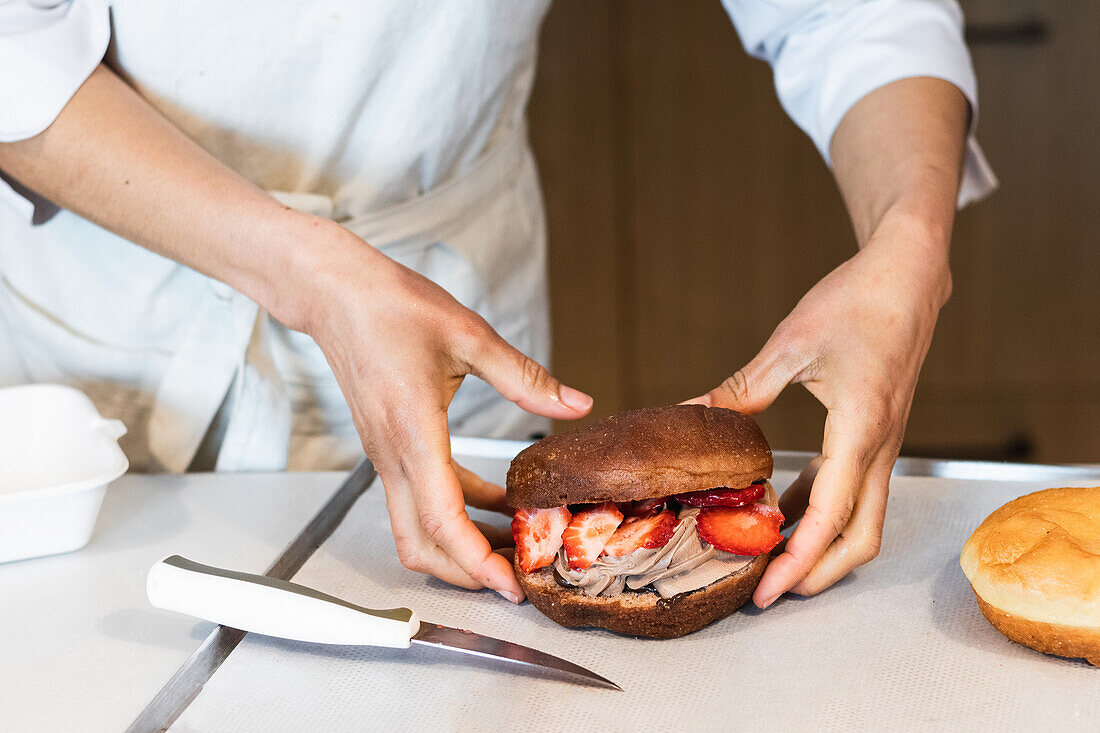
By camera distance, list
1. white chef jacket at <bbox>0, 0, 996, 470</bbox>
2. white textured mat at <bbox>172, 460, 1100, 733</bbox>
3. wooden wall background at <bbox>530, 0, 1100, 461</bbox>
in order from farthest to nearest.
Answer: wooden wall background at <bbox>530, 0, 1100, 461</bbox> → white chef jacket at <bbox>0, 0, 996, 470</bbox> → white textured mat at <bbox>172, 460, 1100, 733</bbox>

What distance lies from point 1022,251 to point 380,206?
238 cm

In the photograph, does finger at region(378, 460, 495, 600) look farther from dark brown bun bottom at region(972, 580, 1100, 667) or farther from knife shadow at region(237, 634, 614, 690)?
dark brown bun bottom at region(972, 580, 1100, 667)

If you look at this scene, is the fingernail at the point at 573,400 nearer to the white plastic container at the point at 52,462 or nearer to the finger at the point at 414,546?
the finger at the point at 414,546

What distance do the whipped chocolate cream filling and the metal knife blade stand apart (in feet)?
0.25

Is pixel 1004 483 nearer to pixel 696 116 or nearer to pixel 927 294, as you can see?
pixel 927 294

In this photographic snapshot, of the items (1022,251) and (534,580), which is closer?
(534,580)

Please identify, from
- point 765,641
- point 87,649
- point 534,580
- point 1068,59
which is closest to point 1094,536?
point 765,641

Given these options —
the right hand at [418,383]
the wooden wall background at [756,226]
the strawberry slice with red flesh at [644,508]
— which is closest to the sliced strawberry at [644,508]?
the strawberry slice with red flesh at [644,508]

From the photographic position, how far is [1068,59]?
113 inches

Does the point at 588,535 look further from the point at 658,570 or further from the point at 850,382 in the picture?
the point at 850,382

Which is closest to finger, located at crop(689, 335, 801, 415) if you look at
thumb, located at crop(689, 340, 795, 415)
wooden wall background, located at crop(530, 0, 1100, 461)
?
thumb, located at crop(689, 340, 795, 415)

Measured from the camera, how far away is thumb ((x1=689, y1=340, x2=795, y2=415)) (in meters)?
0.96

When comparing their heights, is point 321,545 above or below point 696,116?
above

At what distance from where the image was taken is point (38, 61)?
1.02m
